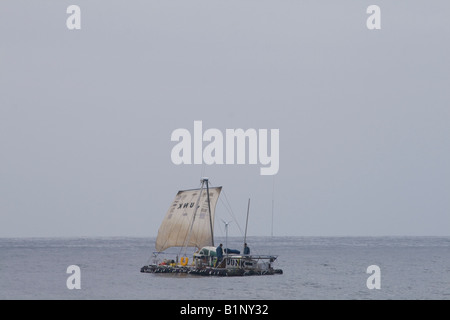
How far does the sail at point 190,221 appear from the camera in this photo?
263ft

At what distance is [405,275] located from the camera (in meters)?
85.4

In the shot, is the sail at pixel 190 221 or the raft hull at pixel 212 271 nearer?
the raft hull at pixel 212 271

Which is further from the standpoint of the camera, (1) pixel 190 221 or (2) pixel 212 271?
(1) pixel 190 221

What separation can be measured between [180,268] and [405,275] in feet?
85.6

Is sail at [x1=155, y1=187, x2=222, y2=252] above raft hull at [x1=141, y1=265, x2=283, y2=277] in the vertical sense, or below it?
above

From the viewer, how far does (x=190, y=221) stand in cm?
8106

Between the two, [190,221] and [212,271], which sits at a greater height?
[190,221]

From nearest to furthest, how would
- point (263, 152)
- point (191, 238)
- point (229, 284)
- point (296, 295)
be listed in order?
point (263, 152)
point (296, 295)
point (229, 284)
point (191, 238)

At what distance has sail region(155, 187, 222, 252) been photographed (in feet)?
263

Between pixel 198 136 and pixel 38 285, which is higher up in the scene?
pixel 198 136

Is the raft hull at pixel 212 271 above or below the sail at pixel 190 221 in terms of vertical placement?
below

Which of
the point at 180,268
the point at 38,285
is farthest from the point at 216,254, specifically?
the point at 38,285
